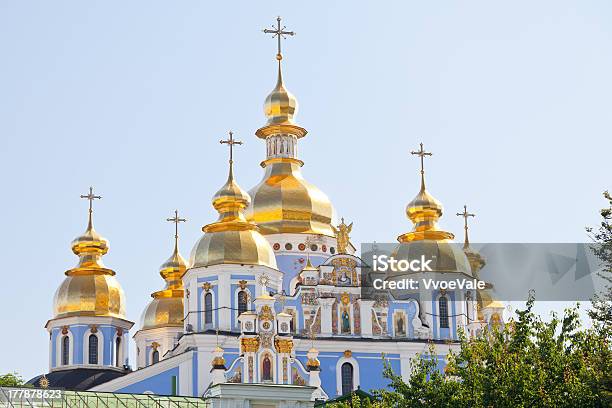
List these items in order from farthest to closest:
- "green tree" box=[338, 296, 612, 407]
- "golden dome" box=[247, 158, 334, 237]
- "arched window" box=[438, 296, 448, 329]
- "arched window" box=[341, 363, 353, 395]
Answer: "golden dome" box=[247, 158, 334, 237], "arched window" box=[438, 296, 448, 329], "arched window" box=[341, 363, 353, 395], "green tree" box=[338, 296, 612, 407]

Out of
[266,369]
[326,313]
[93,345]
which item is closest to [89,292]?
[93,345]

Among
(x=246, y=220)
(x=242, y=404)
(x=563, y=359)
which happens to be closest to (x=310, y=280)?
(x=246, y=220)

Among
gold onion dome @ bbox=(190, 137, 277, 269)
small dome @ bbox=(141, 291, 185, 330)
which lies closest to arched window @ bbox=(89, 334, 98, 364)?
small dome @ bbox=(141, 291, 185, 330)

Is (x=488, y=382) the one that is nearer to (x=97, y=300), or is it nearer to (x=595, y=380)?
(x=595, y=380)

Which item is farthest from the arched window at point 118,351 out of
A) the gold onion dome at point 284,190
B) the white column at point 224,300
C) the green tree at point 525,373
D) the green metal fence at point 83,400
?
the green tree at point 525,373

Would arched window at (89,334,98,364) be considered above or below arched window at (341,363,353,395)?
above

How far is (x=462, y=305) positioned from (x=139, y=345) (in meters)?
16.0

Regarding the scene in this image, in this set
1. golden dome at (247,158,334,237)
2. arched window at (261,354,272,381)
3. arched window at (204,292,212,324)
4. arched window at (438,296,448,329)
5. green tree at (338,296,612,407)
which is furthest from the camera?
golden dome at (247,158,334,237)

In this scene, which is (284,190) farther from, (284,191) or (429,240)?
(429,240)

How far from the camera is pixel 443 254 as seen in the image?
69312 millimetres

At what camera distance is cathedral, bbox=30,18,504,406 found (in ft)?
204

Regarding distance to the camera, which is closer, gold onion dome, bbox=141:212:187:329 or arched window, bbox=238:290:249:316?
arched window, bbox=238:290:249:316

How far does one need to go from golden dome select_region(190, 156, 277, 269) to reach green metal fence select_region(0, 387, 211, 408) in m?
9.61

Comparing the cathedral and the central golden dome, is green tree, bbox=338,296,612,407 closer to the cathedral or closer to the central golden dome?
the cathedral
